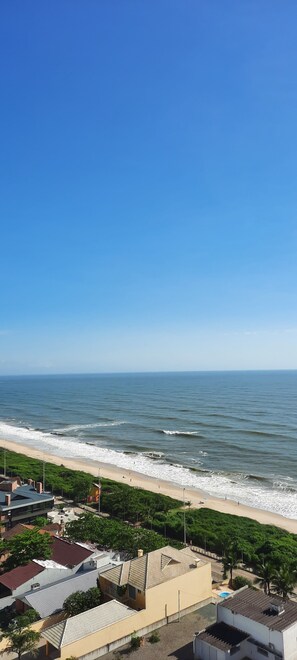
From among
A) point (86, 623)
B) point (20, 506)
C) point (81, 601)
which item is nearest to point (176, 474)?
point (20, 506)

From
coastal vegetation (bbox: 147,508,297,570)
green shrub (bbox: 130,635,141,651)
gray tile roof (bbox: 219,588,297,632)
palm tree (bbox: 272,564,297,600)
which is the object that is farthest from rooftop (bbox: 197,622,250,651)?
coastal vegetation (bbox: 147,508,297,570)

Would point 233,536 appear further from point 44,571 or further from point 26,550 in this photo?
point 44,571

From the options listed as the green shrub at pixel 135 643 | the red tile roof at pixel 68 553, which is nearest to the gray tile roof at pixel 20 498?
the red tile roof at pixel 68 553

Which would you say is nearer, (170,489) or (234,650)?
(234,650)

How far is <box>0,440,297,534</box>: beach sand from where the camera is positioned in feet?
187

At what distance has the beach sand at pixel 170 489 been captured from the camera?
187ft

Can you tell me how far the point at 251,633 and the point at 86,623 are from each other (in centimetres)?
869

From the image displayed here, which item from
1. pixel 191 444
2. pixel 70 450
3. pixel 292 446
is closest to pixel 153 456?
pixel 191 444

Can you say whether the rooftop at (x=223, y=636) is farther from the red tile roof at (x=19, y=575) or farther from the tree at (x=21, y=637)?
the red tile roof at (x=19, y=575)

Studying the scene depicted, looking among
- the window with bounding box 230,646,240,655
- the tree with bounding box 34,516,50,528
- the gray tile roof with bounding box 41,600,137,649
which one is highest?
the gray tile roof with bounding box 41,600,137,649

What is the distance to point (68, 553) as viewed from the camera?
3450 centimetres

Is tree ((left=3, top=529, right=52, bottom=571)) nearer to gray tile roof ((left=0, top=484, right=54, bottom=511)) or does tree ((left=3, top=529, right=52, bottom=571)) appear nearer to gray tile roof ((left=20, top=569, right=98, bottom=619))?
gray tile roof ((left=20, top=569, right=98, bottom=619))

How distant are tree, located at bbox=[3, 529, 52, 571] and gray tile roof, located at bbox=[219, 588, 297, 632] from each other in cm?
1387

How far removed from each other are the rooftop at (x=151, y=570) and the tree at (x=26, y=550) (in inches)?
218
